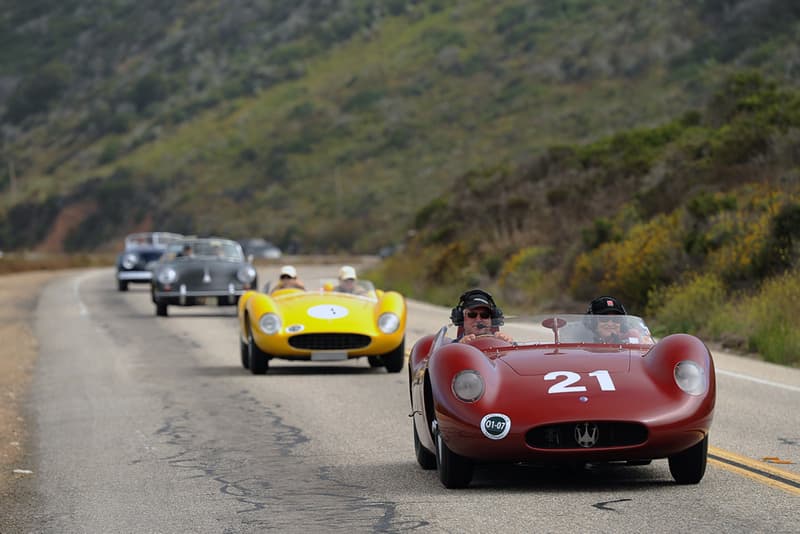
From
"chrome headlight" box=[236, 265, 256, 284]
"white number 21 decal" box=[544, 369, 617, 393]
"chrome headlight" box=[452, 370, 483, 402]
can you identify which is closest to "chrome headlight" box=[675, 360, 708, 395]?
"white number 21 decal" box=[544, 369, 617, 393]

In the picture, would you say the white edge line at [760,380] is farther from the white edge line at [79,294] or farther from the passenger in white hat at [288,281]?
the white edge line at [79,294]

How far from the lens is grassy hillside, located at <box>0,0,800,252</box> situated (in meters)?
79.5

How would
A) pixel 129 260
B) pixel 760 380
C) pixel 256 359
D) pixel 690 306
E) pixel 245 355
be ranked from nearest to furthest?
pixel 760 380, pixel 256 359, pixel 245 355, pixel 690 306, pixel 129 260

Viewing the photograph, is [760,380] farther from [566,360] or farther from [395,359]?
[566,360]

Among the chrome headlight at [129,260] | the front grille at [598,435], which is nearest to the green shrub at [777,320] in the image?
the front grille at [598,435]

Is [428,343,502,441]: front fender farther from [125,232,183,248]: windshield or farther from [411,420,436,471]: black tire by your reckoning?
[125,232,183,248]: windshield

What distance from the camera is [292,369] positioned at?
59.6 ft

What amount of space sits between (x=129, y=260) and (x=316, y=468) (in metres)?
32.8

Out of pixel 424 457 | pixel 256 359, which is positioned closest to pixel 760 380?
pixel 256 359

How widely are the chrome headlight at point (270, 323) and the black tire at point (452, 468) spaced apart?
25.5 ft

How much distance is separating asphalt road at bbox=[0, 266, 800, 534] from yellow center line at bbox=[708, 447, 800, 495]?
2cm

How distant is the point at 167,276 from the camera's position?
1172 inches

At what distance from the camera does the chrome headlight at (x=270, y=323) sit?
16656 millimetres

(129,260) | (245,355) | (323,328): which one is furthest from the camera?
(129,260)
